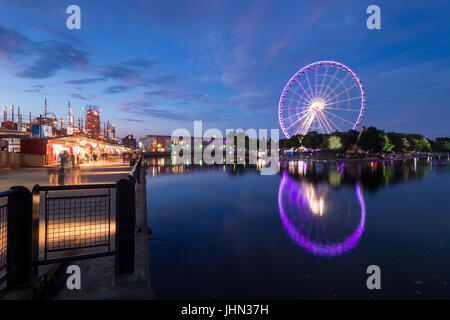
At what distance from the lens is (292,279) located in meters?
5.09

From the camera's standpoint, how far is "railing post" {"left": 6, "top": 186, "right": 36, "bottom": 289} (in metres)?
3.85

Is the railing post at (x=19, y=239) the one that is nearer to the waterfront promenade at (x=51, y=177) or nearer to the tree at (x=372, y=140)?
the waterfront promenade at (x=51, y=177)

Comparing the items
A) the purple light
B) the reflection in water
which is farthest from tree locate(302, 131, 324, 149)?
the purple light

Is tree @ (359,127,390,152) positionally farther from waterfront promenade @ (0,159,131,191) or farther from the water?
waterfront promenade @ (0,159,131,191)

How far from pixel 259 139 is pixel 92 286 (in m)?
149

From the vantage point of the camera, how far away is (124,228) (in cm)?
446

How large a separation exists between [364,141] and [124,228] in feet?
300

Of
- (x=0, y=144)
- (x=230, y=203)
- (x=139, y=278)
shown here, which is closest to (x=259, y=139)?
(x=0, y=144)

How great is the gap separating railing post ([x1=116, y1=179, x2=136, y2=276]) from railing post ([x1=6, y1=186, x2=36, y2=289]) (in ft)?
3.95

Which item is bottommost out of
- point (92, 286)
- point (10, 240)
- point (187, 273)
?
point (187, 273)

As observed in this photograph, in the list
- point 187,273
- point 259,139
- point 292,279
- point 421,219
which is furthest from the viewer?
point 259,139

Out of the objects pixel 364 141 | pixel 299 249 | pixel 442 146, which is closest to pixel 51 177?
pixel 299 249

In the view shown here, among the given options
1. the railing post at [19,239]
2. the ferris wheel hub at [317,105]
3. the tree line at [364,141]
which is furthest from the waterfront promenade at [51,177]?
the tree line at [364,141]
